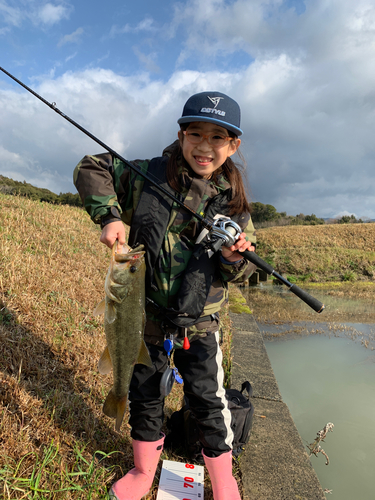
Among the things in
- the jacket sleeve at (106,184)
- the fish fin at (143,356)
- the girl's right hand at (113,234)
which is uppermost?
the jacket sleeve at (106,184)

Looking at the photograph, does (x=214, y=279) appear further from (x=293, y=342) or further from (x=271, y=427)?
(x=293, y=342)

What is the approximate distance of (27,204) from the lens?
33.2 ft

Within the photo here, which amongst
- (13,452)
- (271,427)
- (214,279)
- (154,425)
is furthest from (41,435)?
(271,427)

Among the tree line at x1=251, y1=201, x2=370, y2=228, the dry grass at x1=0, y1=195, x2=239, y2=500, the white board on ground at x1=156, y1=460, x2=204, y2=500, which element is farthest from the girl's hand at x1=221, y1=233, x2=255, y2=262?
the tree line at x1=251, y1=201, x2=370, y2=228

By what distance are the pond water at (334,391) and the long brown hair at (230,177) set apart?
10.4 ft

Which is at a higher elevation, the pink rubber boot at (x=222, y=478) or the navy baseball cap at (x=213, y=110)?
the navy baseball cap at (x=213, y=110)

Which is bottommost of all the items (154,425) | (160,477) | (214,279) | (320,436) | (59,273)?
(160,477)

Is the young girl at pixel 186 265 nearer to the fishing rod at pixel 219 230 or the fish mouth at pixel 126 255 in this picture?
the fishing rod at pixel 219 230

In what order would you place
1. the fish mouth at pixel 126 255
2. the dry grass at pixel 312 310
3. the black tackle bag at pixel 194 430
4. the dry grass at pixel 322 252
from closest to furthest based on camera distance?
1. the fish mouth at pixel 126 255
2. the black tackle bag at pixel 194 430
3. the dry grass at pixel 312 310
4. the dry grass at pixel 322 252

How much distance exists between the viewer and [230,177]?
9.70 ft

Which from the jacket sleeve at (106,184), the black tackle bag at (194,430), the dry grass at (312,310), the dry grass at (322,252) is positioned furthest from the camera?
the dry grass at (322,252)

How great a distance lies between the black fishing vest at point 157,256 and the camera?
8.55 feet

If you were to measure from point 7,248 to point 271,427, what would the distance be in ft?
16.8

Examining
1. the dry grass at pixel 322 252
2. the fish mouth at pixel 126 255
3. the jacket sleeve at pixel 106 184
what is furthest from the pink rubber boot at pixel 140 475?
the dry grass at pixel 322 252
